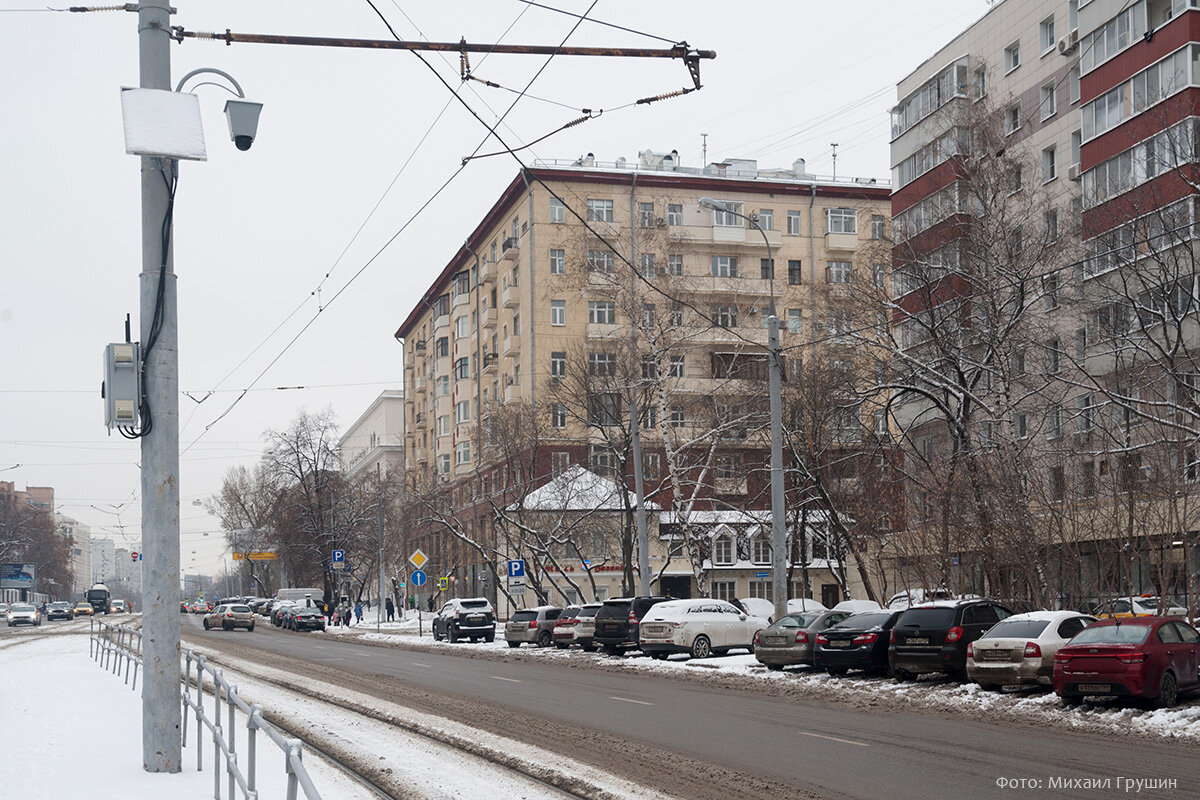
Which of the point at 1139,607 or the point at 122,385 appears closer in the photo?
the point at 122,385

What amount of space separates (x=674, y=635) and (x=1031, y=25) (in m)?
30.8

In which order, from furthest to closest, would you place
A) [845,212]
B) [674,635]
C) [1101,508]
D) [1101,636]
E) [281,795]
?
[845,212] → [674,635] → [1101,508] → [1101,636] → [281,795]

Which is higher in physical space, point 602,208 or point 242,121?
point 602,208

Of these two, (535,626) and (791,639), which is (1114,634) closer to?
(791,639)

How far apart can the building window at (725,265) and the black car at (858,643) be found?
5309 centimetres

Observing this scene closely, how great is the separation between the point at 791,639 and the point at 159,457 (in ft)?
61.8

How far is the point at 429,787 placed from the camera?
10945 mm

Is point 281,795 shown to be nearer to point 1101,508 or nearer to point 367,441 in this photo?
point 1101,508

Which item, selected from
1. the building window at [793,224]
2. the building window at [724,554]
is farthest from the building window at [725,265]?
the building window at [724,554]

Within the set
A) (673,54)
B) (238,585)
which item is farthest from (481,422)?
(238,585)

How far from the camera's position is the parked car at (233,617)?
6575 centimetres

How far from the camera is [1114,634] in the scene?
17.6m

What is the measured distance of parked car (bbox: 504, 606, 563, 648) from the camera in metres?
41.9

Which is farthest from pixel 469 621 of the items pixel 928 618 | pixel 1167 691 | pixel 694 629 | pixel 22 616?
pixel 22 616
